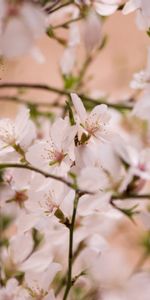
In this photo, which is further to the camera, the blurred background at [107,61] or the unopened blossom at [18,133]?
the blurred background at [107,61]

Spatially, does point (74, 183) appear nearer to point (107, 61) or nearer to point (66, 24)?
point (66, 24)

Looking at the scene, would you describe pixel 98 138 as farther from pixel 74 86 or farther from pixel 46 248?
pixel 74 86

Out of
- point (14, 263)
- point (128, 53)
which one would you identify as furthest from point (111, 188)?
point (128, 53)

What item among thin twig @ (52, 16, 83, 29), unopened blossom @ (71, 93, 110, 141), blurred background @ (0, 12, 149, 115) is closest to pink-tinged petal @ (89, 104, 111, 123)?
unopened blossom @ (71, 93, 110, 141)

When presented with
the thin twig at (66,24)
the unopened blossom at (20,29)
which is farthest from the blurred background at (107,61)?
the unopened blossom at (20,29)

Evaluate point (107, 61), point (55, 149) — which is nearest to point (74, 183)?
point (55, 149)

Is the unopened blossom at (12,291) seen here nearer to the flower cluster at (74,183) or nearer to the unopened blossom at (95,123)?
the flower cluster at (74,183)
